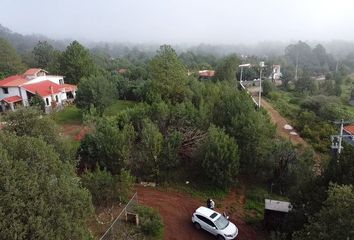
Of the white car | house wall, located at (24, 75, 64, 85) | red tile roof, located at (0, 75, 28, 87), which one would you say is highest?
red tile roof, located at (0, 75, 28, 87)

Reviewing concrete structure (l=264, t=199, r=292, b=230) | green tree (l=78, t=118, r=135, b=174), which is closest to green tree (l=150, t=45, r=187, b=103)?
green tree (l=78, t=118, r=135, b=174)

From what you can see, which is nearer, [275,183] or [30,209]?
[30,209]

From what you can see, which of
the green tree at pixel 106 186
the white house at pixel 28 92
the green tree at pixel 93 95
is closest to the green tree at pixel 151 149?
the green tree at pixel 106 186

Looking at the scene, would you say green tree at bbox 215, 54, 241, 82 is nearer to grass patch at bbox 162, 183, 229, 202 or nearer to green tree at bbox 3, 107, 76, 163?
grass patch at bbox 162, 183, 229, 202

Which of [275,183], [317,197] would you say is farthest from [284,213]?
[275,183]

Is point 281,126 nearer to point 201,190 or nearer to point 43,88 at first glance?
point 201,190

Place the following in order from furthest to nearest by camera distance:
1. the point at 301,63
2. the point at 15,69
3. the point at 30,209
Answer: the point at 301,63 → the point at 15,69 → the point at 30,209

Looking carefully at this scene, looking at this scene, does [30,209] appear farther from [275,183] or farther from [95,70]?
[95,70]
